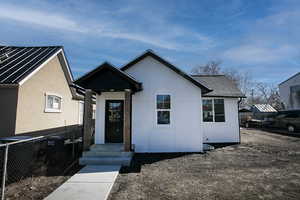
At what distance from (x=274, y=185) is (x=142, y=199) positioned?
12.4 ft

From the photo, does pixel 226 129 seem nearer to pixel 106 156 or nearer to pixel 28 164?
pixel 106 156

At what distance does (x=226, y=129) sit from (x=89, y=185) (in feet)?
31.3

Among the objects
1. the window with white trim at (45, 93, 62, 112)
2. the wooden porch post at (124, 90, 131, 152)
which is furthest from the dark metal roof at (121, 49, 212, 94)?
the window with white trim at (45, 93, 62, 112)

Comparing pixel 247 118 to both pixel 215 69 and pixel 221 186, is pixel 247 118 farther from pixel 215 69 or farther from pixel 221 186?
pixel 221 186

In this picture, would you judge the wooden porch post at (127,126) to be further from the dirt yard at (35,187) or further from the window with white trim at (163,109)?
the dirt yard at (35,187)

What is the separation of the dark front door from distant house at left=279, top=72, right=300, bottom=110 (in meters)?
29.2

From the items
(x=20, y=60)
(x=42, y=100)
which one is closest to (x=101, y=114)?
(x=42, y=100)

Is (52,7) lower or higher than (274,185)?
higher

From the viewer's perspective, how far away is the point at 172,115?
8875 mm

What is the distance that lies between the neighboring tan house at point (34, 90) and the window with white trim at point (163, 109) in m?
6.99

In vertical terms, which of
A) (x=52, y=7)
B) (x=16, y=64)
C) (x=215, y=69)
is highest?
(x=215, y=69)

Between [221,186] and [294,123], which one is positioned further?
[294,123]

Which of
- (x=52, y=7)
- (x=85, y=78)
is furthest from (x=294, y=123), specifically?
(x=52, y=7)

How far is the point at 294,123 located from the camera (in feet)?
53.2
